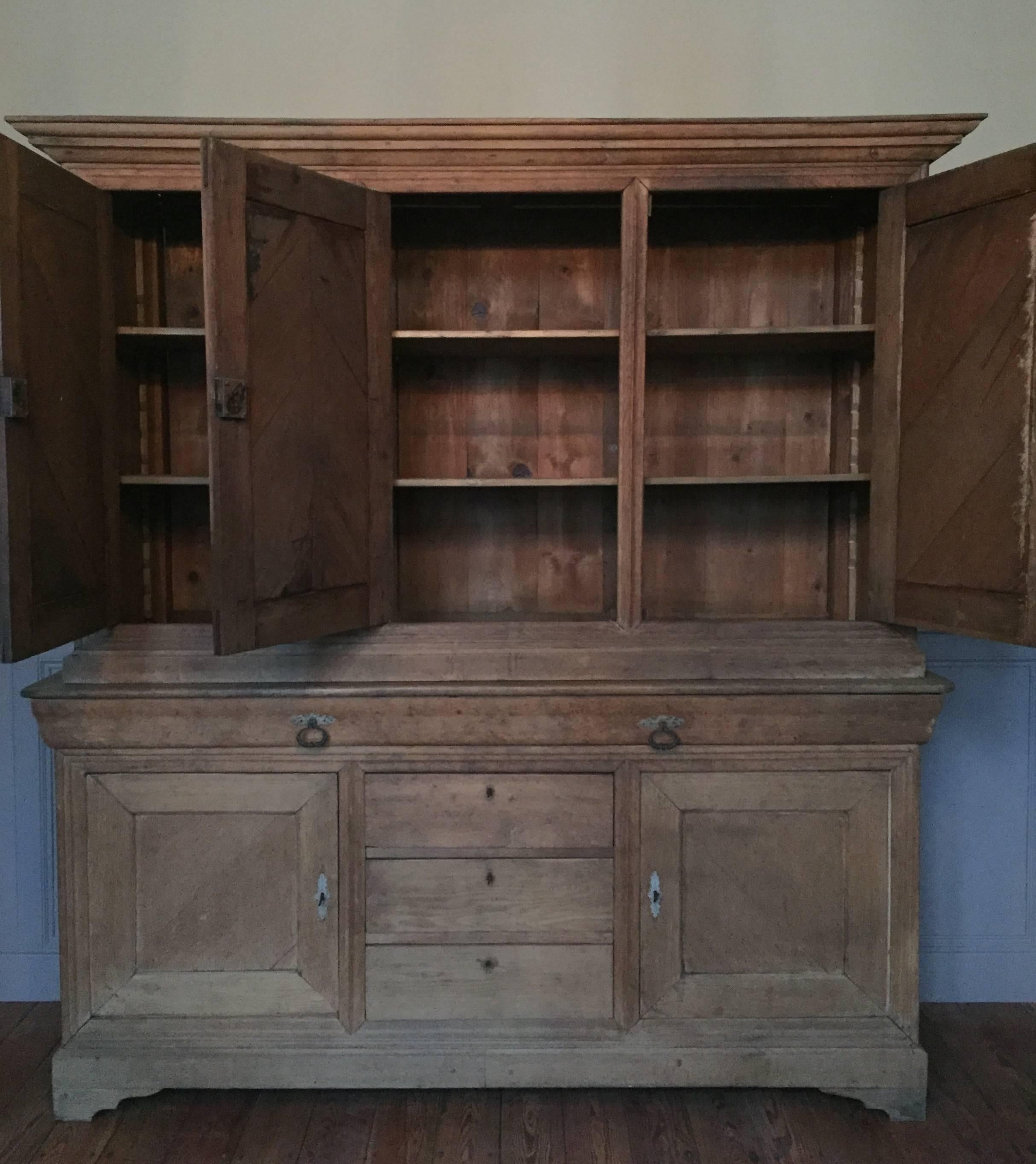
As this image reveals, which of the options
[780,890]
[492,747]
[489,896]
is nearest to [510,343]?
[492,747]

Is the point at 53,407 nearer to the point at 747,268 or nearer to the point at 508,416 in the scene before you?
the point at 508,416

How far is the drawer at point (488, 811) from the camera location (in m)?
2.07

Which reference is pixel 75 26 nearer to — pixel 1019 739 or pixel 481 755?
pixel 481 755

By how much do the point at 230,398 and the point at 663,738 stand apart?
1.22 m

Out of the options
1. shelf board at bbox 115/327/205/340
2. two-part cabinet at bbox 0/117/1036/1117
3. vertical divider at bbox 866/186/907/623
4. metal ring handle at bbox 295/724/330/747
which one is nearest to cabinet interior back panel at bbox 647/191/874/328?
two-part cabinet at bbox 0/117/1036/1117

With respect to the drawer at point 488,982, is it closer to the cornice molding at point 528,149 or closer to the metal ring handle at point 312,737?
the metal ring handle at point 312,737

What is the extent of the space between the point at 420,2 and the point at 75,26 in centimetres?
99

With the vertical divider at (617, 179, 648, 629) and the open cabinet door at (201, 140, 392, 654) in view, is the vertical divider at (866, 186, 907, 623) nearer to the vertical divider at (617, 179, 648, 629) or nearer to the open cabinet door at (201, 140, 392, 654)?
the vertical divider at (617, 179, 648, 629)

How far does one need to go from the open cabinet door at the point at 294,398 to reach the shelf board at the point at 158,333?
317 millimetres

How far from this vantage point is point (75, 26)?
2.48 m

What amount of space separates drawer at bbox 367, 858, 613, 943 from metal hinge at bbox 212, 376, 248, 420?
43.2 inches

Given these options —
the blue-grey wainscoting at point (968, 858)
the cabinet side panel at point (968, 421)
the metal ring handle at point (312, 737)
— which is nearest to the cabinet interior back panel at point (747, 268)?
the cabinet side panel at point (968, 421)

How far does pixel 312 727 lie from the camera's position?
2.05 m

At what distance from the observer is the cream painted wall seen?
8.16 feet
